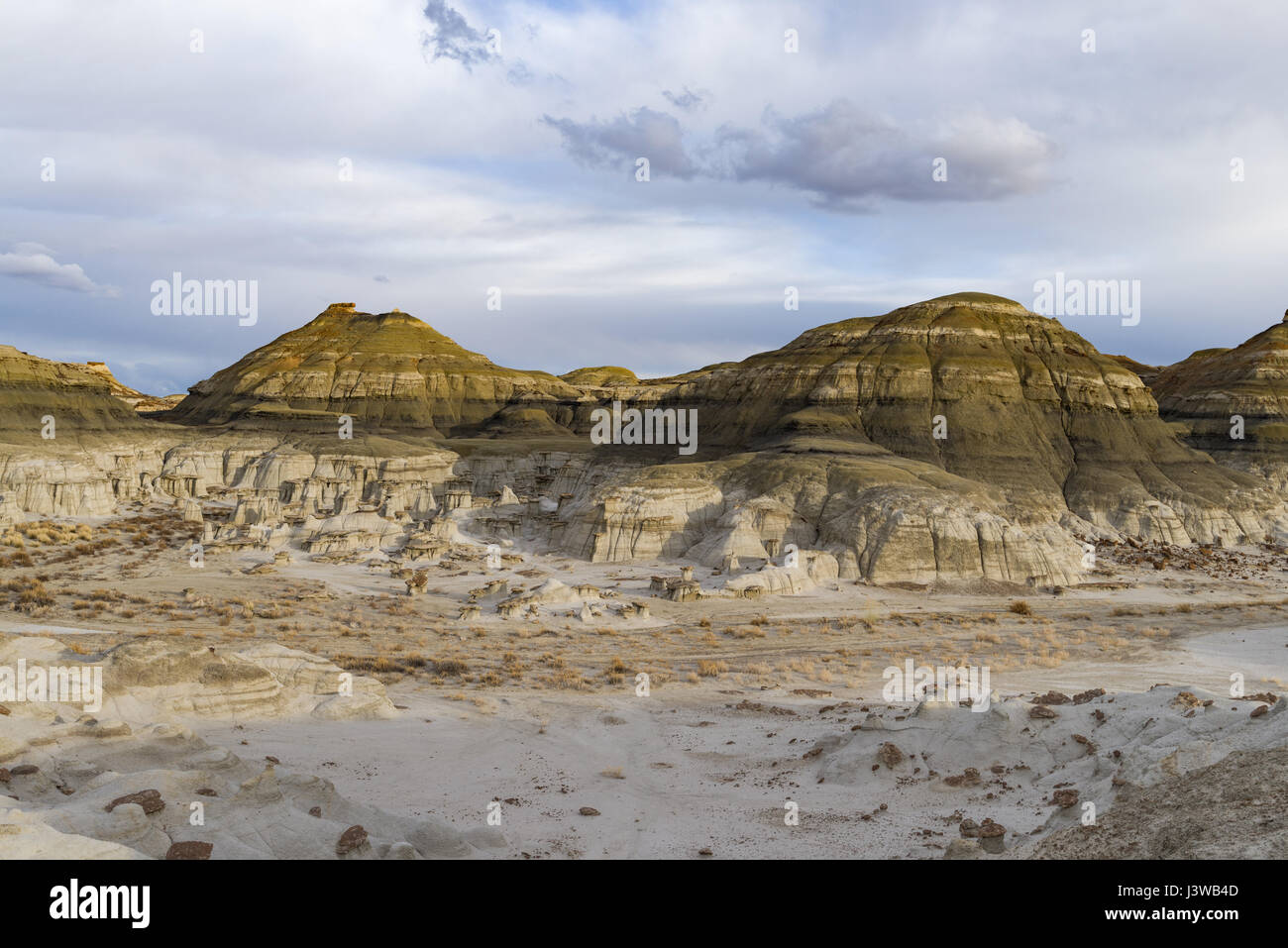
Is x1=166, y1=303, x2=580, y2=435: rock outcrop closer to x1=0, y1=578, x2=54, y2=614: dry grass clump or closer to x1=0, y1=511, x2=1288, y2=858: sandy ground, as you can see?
x1=0, y1=578, x2=54, y2=614: dry grass clump

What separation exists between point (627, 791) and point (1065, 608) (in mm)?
37075

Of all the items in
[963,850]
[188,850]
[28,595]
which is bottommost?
[963,850]

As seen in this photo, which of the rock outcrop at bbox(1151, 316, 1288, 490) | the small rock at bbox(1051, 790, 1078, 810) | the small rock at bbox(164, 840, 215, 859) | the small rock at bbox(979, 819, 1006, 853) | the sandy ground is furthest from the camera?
the rock outcrop at bbox(1151, 316, 1288, 490)

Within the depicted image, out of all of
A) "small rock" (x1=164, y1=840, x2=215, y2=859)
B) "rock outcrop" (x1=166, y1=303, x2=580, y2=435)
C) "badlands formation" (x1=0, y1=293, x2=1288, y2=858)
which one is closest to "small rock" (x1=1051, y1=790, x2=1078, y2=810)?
"badlands formation" (x1=0, y1=293, x2=1288, y2=858)

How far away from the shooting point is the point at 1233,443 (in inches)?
3671

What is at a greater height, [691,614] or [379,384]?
[379,384]

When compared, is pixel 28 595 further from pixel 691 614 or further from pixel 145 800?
pixel 145 800

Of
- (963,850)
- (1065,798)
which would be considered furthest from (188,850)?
(1065,798)

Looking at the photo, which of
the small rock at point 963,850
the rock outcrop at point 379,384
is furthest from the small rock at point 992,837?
the rock outcrop at point 379,384

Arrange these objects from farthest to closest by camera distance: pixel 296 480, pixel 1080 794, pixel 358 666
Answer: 1. pixel 296 480
2. pixel 358 666
3. pixel 1080 794

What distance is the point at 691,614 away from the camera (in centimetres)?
4259

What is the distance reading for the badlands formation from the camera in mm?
14648
